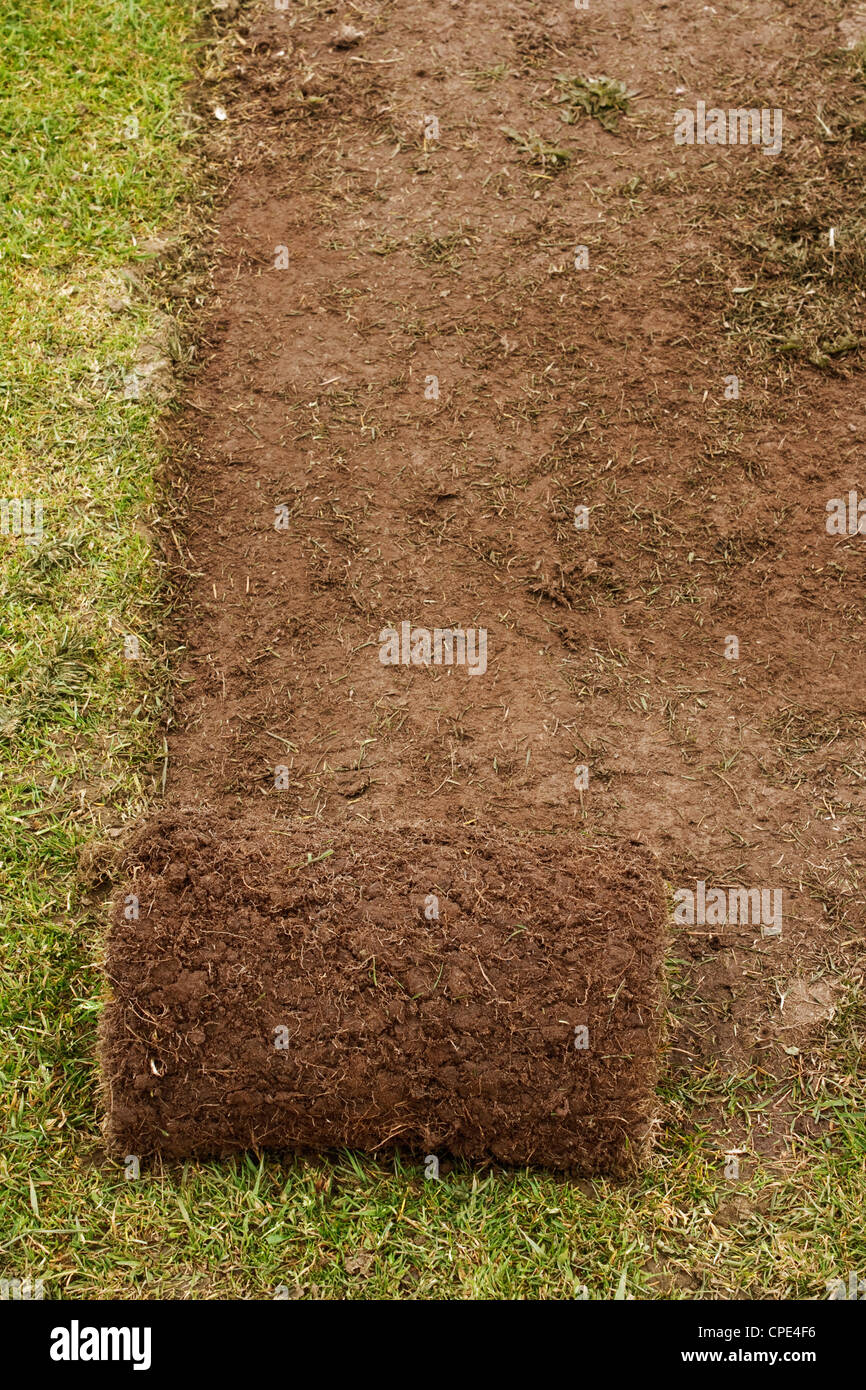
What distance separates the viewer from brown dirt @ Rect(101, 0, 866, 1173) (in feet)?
11.5

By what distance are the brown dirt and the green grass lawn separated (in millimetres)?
266

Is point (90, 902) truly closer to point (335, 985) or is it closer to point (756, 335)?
point (335, 985)

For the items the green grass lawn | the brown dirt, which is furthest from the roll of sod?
the brown dirt

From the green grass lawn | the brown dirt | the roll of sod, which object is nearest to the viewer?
the roll of sod

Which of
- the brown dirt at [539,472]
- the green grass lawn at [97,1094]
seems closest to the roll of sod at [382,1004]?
the green grass lawn at [97,1094]

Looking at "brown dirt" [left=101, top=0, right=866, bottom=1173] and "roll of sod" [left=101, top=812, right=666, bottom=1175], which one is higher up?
"brown dirt" [left=101, top=0, right=866, bottom=1173]

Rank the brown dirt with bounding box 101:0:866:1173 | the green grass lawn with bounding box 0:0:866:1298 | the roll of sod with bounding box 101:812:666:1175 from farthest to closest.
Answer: the brown dirt with bounding box 101:0:866:1173 < the green grass lawn with bounding box 0:0:866:1298 < the roll of sod with bounding box 101:812:666:1175

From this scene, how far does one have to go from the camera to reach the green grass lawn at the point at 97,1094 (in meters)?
3.10

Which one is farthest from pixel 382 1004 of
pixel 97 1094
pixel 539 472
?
pixel 539 472

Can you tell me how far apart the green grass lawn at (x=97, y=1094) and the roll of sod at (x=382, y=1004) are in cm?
21

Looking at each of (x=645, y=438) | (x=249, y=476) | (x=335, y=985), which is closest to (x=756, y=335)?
(x=645, y=438)

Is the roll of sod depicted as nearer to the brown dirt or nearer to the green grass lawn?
the green grass lawn

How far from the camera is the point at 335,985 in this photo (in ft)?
9.49

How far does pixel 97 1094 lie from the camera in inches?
129
